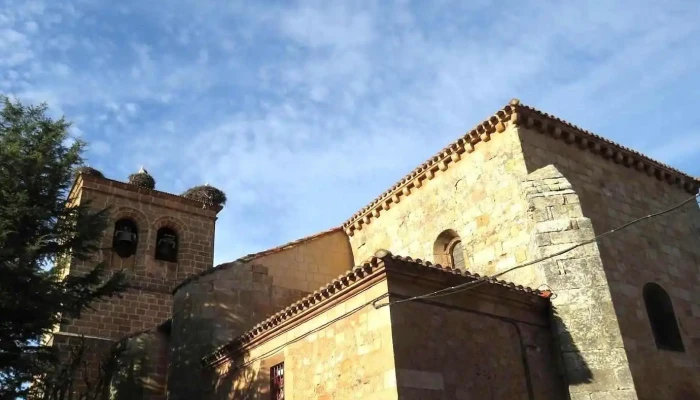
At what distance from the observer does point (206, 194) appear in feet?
63.8

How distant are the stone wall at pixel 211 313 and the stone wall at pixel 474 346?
16.3 ft

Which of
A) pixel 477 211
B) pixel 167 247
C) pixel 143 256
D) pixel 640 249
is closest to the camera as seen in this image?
pixel 640 249

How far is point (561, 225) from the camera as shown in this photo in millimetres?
9227

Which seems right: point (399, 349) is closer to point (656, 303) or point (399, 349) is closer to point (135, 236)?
point (656, 303)

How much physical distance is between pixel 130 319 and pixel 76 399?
278 cm

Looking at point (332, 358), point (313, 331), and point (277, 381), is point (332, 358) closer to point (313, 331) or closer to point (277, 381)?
point (313, 331)

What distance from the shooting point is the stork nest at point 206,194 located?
19.3 m

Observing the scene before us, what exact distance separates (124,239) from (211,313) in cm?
613

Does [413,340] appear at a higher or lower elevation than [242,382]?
lower

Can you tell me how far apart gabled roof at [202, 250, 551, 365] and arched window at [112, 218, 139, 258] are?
24.6 feet

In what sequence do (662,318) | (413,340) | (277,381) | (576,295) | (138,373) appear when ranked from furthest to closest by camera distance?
(138,373) < (662,318) < (277,381) < (576,295) < (413,340)

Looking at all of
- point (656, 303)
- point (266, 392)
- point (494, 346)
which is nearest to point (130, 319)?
point (266, 392)

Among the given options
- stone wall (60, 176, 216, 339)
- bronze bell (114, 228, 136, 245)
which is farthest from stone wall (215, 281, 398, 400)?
bronze bell (114, 228, 136, 245)

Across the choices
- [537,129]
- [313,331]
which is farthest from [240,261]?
[537,129]
